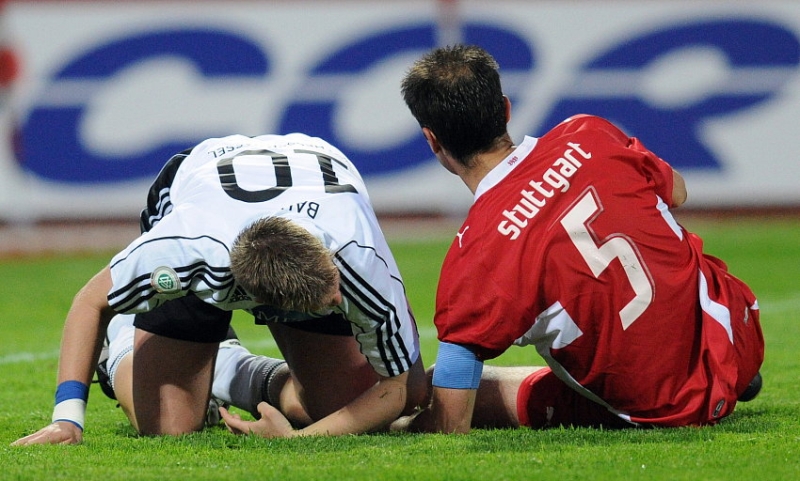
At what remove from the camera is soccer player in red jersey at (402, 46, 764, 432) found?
151 inches

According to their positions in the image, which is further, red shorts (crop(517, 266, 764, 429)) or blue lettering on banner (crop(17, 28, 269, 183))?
blue lettering on banner (crop(17, 28, 269, 183))

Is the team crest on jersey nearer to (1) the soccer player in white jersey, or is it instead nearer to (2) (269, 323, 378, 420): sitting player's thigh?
(1) the soccer player in white jersey

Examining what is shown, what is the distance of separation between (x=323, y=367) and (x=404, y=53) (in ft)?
35.3

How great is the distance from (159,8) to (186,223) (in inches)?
454

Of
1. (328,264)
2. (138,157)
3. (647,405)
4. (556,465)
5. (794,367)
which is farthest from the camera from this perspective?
(138,157)

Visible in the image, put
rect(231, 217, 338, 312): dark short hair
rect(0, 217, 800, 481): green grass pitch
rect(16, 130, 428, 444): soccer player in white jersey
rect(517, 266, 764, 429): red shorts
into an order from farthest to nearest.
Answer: rect(517, 266, 764, 429): red shorts
rect(16, 130, 428, 444): soccer player in white jersey
rect(231, 217, 338, 312): dark short hair
rect(0, 217, 800, 481): green grass pitch

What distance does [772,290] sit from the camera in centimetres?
944

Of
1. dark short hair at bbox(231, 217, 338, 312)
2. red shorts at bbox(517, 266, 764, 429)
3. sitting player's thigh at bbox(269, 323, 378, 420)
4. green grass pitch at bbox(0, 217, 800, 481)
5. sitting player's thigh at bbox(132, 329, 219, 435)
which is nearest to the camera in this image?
green grass pitch at bbox(0, 217, 800, 481)

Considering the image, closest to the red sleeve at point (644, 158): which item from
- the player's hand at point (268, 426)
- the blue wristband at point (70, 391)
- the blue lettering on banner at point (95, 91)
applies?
the player's hand at point (268, 426)

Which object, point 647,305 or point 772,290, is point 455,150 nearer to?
point 647,305

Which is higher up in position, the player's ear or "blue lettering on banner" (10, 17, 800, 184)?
"blue lettering on banner" (10, 17, 800, 184)

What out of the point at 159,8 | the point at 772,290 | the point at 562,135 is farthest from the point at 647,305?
the point at 159,8

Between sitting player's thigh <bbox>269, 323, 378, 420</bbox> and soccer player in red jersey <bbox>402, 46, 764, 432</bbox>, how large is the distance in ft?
1.77

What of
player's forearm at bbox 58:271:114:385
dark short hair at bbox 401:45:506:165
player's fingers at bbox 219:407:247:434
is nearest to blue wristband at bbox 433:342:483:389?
dark short hair at bbox 401:45:506:165
